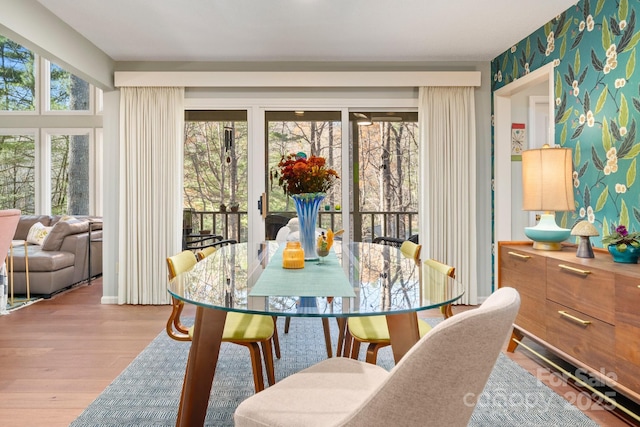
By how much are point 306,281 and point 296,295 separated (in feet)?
0.69

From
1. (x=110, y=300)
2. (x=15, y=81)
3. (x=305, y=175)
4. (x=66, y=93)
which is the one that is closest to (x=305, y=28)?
(x=305, y=175)

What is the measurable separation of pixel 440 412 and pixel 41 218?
247 inches

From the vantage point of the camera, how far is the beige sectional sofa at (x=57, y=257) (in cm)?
427

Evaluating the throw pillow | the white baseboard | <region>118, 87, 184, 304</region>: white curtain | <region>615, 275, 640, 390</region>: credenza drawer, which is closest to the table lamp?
<region>615, 275, 640, 390</region>: credenza drawer

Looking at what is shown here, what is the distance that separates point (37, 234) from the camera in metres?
5.09

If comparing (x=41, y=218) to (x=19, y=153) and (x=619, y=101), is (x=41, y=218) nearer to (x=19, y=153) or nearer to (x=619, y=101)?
(x=19, y=153)

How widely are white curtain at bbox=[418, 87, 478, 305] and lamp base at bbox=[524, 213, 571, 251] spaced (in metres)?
1.32

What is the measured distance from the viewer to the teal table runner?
1381 millimetres

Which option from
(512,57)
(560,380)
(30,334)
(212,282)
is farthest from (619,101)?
(30,334)

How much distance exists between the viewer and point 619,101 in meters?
2.43

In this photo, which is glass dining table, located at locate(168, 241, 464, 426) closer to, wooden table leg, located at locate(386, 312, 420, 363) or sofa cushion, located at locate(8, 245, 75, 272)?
wooden table leg, located at locate(386, 312, 420, 363)

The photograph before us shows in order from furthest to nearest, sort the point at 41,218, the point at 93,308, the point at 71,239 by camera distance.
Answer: the point at 41,218, the point at 71,239, the point at 93,308

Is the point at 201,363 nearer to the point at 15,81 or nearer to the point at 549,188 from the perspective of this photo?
the point at 549,188

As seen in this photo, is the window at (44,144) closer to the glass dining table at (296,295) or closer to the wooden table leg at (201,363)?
the glass dining table at (296,295)
